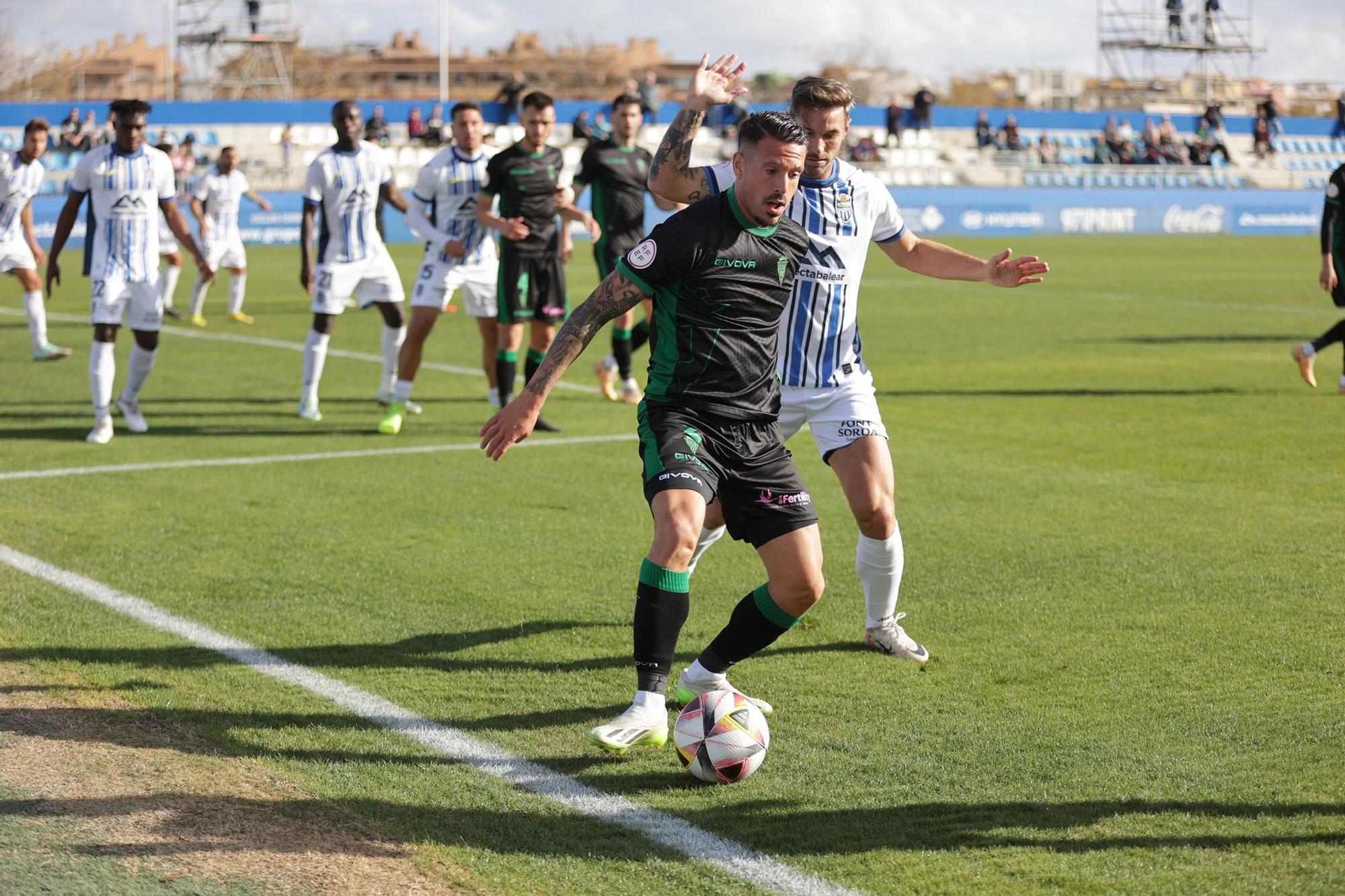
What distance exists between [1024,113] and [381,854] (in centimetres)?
4977

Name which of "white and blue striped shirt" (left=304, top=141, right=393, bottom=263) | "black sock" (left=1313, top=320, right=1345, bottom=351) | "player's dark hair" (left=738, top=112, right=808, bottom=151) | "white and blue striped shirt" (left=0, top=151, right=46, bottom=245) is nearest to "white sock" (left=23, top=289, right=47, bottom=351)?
"white and blue striped shirt" (left=0, top=151, right=46, bottom=245)

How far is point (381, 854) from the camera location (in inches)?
140

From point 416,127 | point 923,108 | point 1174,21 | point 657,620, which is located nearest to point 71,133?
point 416,127

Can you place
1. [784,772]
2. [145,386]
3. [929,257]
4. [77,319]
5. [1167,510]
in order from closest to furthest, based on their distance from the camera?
[784,772]
[929,257]
[1167,510]
[145,386]
[77,319]

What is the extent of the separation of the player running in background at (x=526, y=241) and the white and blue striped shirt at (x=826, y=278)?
16.8 feet

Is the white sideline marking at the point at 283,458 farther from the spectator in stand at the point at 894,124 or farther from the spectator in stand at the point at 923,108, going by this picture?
the spectator in stand at the point at 923,108

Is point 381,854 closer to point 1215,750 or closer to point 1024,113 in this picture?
point 1215,750

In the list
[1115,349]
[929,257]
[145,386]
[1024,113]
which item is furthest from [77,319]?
[1024,113]

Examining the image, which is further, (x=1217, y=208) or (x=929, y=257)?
(x=1217, y=208)

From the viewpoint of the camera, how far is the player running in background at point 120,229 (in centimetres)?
957

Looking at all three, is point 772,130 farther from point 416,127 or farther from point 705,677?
point 416,127

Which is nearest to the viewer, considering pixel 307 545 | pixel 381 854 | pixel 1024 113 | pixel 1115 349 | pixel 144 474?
pixel 381 854

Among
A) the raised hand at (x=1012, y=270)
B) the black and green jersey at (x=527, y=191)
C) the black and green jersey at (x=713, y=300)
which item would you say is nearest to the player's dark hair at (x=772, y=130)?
the black and green jersey at (x=713, y=300)

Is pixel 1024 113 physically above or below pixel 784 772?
above
